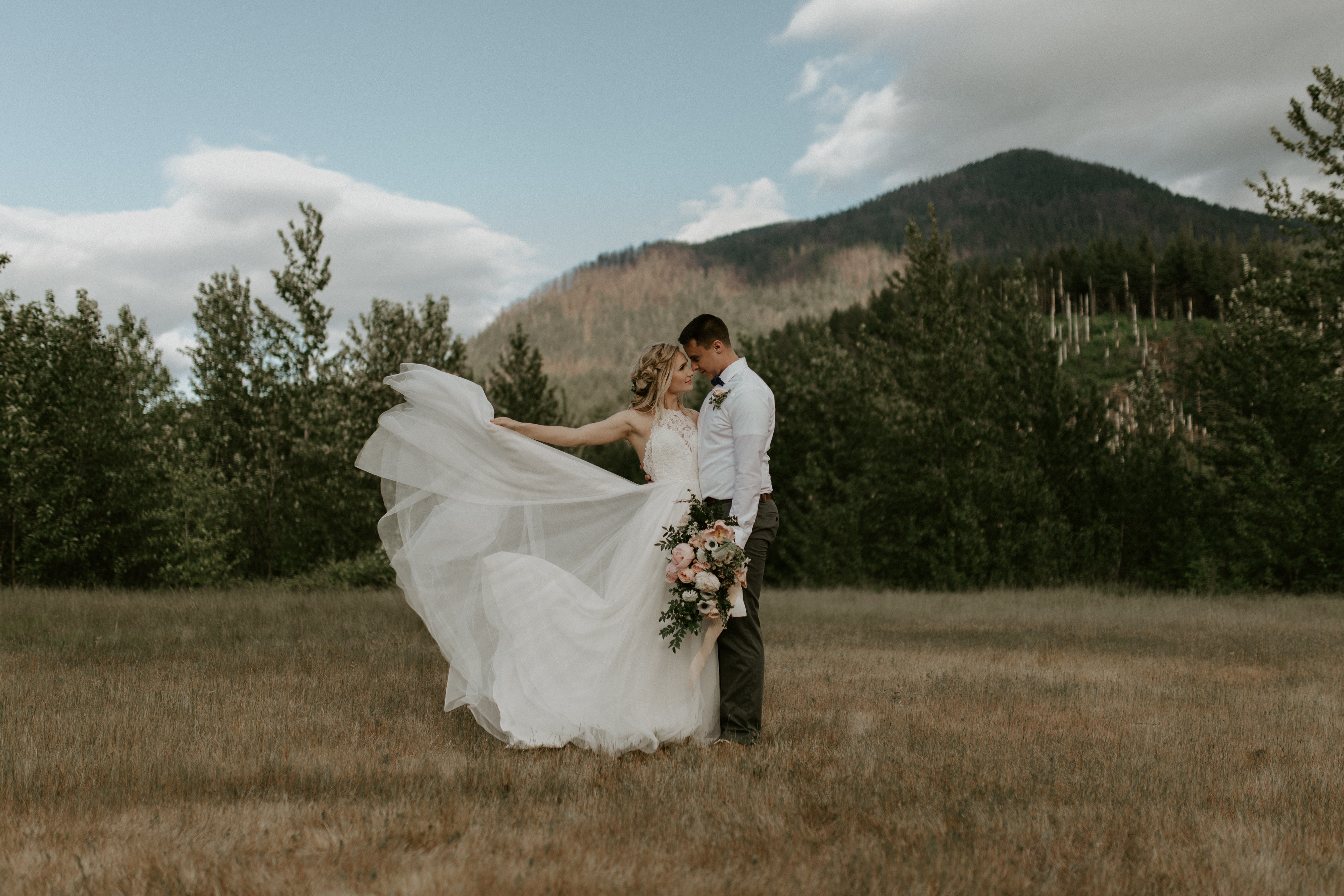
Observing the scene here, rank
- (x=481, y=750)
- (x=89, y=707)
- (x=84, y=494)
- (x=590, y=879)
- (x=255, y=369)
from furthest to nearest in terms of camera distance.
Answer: (x=255, y=369) < (x=84, y=494) < (x=89, y=707) < (x=481, y=750) < (x=590, y=879)

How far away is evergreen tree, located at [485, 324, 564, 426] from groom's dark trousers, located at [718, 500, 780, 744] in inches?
1512

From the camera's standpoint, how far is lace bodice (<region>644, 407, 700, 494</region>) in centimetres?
668

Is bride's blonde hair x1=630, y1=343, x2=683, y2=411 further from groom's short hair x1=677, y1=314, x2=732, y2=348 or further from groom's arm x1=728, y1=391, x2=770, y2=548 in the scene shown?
groom's arm x1=728, y1=391, x2=770, y2=548

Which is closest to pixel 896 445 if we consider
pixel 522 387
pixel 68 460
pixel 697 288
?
pixel 522 387

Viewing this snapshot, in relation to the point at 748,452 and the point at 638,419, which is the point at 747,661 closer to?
the point at 748,452

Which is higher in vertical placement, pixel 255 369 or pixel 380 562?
pixel 255 369

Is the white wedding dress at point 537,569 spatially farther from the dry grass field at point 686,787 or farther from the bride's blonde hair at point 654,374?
the dry grass field at point 686,787

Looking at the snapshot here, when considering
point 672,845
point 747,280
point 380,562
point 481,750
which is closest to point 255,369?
point 380,562

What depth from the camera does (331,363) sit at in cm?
2959

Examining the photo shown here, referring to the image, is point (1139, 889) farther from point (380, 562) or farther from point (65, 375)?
point (65, 375)

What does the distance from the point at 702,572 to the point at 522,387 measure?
40778 millimetres

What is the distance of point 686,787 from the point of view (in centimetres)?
541

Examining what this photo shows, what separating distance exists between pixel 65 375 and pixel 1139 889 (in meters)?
27.3

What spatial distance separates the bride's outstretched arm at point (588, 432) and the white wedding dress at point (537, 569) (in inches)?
6.9
